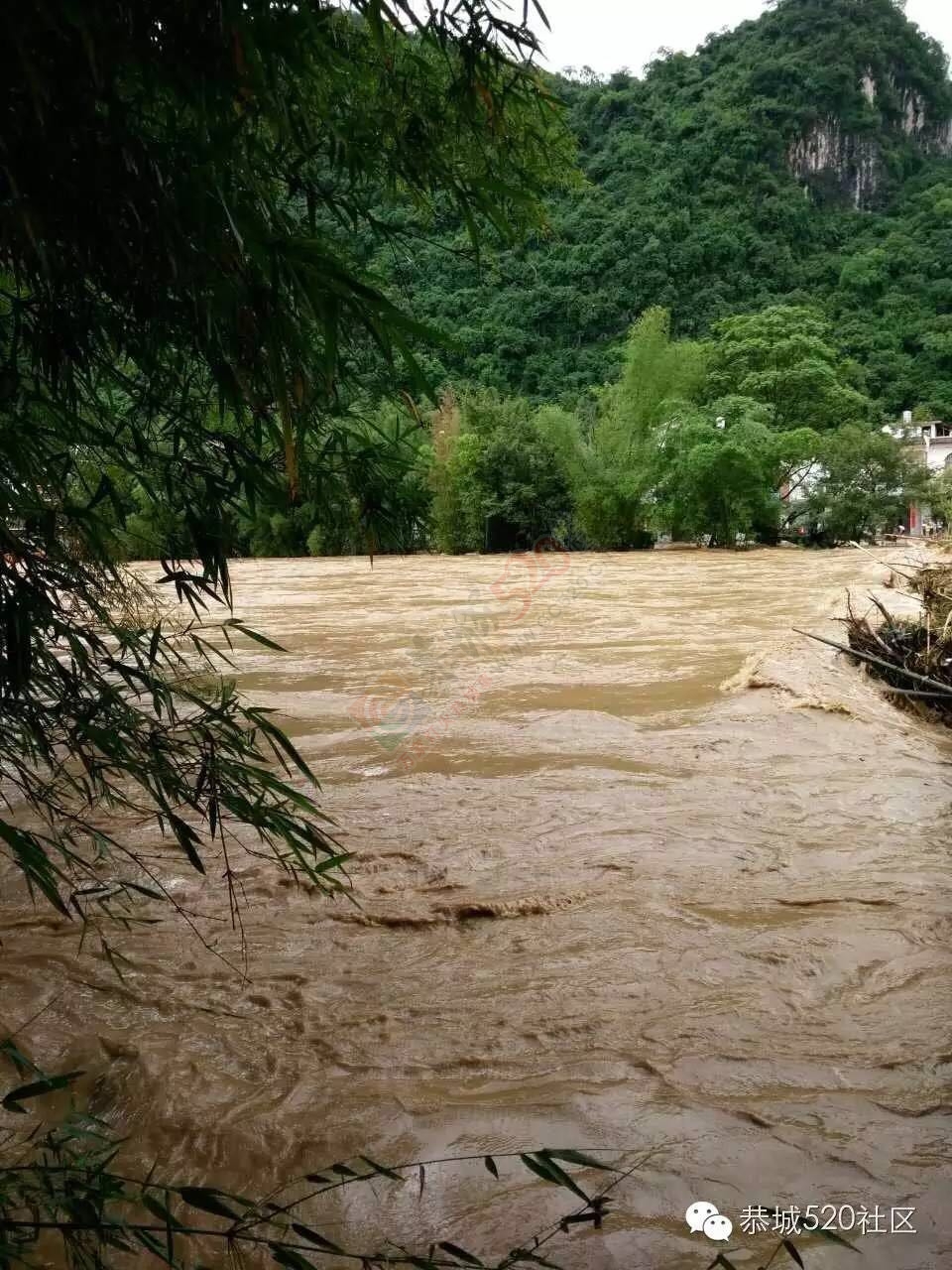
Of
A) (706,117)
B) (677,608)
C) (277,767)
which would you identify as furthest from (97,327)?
(706,117)

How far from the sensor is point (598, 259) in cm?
5128

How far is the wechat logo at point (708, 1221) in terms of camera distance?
1562 millimetres

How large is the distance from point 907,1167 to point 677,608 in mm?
10524

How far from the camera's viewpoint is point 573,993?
7.95 feet

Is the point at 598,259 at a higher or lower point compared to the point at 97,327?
higher

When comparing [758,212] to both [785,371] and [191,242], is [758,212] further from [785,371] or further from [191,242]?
[191,242]

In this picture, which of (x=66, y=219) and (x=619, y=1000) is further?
(x=619, y=1000)

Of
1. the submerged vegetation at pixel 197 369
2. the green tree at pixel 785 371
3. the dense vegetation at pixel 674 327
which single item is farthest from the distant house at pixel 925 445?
the submerged vegetation at pixel 197 369

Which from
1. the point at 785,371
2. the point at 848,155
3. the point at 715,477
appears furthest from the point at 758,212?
the point at 715,477

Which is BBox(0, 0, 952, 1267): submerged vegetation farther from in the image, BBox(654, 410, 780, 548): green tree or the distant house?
the distant house

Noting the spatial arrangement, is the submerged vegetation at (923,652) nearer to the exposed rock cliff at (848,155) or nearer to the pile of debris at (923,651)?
the pile of debris at (923,651)

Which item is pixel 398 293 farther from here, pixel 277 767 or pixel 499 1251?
pixel 277 767

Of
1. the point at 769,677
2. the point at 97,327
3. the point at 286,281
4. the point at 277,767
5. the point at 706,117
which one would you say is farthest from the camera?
the point at 706,117

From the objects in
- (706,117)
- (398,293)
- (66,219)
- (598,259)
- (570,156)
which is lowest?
(66,219)
